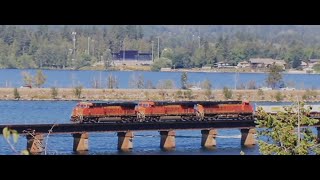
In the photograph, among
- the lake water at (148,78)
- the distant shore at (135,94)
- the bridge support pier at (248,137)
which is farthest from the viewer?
the lake water at (148,78)

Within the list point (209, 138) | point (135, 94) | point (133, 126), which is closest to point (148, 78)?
point (135, 94)

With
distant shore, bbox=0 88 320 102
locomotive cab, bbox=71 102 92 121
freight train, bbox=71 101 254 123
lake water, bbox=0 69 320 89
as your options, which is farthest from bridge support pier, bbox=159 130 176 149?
lake water, bbox=0 69 320 89

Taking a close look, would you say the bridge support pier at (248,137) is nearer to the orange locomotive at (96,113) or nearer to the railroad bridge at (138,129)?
the railroad bridge at (138,129)

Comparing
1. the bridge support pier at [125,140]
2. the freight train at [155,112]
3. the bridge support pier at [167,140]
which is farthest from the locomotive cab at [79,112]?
the bridge support pier at [167,140]

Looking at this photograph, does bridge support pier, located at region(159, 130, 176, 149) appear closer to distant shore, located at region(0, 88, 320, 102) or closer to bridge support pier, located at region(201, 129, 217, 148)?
bridge support pier, located at region(201, 129, 217, 148)
